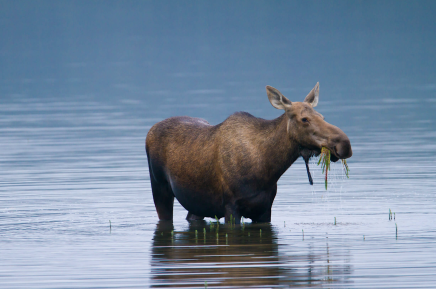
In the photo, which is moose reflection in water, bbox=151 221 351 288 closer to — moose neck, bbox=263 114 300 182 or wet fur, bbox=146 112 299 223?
wet fur, bbox=146 112 299 223

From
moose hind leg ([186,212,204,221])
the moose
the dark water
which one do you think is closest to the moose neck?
the moose

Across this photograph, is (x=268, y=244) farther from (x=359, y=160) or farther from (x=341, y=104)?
(x=341, y=104)

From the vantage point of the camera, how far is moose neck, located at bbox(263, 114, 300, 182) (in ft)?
45.6

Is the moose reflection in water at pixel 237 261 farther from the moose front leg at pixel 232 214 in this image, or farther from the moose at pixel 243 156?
the moose at pixel 243 156

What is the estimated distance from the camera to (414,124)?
35.8 m

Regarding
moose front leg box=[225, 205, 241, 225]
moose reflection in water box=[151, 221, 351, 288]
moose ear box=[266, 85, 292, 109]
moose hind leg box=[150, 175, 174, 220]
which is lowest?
moose reflection in water box=[151, 221, 351, 288]

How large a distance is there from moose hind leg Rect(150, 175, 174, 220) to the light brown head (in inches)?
114

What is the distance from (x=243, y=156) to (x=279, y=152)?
539 millimetres

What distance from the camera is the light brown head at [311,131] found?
12961 mm

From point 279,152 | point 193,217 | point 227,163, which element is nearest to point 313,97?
point 279,152

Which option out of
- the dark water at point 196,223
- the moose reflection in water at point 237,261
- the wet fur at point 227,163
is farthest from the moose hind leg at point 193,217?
the moose reflection in water at point 237,261

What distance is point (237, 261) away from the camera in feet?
39.2

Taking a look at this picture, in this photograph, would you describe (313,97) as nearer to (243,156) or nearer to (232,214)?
(243,156)

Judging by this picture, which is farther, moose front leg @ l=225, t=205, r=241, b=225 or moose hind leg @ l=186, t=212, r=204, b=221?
moose hind leg @ l=186, t=212, r=204, b=221
